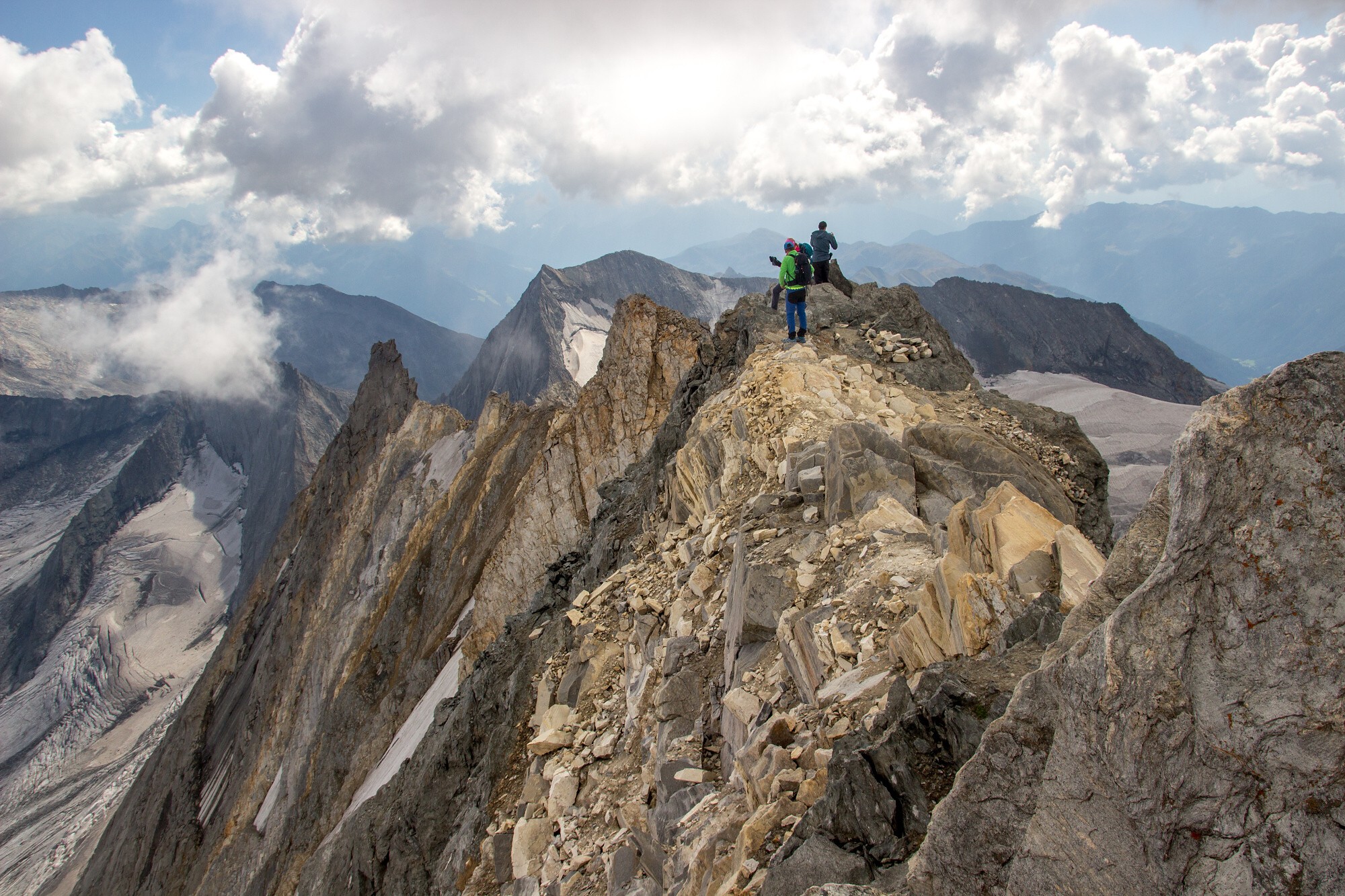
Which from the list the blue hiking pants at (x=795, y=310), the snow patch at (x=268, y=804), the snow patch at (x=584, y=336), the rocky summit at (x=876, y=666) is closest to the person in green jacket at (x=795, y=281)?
the blue hiking pants at (x=795, y=310)

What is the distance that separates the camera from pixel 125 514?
126m

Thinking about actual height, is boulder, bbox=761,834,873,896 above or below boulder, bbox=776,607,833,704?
below

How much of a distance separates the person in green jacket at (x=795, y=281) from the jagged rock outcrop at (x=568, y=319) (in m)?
73.5

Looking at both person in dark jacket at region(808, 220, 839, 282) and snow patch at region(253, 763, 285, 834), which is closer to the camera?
person in dark jacket at region(808, 220, 839, 282)

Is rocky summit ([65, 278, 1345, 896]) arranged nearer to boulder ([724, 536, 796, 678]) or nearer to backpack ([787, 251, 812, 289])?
boulder ([724, 536, 796, 678])

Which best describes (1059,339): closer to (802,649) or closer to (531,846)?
(802,649)

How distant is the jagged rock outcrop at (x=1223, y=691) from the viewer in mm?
2916

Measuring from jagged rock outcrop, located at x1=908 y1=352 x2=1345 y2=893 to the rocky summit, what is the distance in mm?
12

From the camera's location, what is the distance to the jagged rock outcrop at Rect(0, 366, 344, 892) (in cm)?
7088

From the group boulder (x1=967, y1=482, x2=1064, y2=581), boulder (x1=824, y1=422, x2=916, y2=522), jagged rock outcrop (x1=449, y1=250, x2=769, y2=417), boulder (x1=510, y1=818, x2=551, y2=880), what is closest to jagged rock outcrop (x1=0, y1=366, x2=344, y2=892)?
jagged rock outcrop (x1=449, y1=250, x2=769, y2=417)

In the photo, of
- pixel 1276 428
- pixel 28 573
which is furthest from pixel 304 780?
pixel 28 573

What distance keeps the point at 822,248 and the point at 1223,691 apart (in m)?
18.1

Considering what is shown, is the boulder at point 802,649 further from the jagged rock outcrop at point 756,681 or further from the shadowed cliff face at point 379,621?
the shadowed cliff face at point 379,621

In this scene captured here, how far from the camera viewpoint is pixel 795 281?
642 inches
